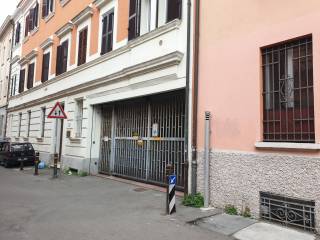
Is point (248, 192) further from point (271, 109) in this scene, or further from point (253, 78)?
point (253, 78)

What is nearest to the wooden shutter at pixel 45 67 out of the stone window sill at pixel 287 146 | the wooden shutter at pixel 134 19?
the wooden shutter at pixel 134 19

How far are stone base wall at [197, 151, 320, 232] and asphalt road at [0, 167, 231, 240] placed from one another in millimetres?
1195

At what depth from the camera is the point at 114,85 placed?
458 inches

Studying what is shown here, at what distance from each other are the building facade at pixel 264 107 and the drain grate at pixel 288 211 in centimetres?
2

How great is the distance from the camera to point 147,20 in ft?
34.8

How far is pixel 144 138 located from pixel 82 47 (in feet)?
20.1

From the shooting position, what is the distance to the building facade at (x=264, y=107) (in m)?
5.68

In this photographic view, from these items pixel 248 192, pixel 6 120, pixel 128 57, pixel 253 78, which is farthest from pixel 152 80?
pixel 6 120

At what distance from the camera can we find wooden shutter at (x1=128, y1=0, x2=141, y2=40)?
415 inches

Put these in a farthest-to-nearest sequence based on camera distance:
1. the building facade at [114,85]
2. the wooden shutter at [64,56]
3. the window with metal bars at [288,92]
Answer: the wooden shutter at [64,56] < the building facade at [114,85] < the window with metal bars at [288,92]

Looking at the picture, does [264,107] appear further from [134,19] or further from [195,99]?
[134,19]

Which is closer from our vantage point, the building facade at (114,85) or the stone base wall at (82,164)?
the building facade at (114,85)

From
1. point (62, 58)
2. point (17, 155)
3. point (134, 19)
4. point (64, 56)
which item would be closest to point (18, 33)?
point (62, 58)

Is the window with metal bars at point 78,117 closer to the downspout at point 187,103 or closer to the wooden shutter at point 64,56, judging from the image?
the wooden shutter at point 64,56
